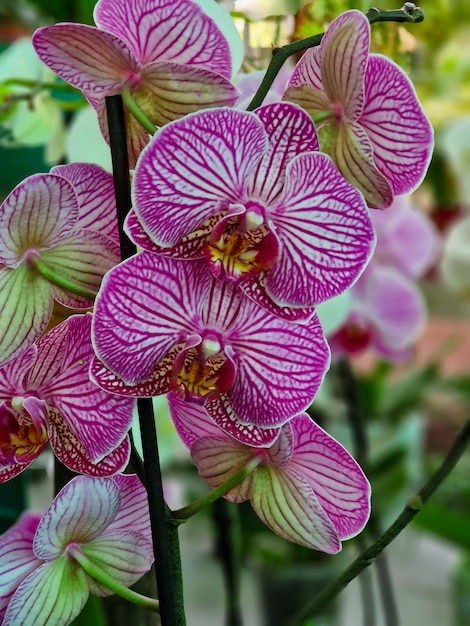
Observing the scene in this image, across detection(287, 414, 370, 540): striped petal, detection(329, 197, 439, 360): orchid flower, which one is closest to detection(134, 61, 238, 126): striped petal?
detection(287, 414, 370, 540): striped petal

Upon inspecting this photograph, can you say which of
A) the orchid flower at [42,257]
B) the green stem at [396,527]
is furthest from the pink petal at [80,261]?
the green stem at [396,527]

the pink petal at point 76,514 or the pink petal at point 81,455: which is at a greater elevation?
the pink petal at point 81,455

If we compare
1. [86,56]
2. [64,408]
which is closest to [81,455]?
[64,408]

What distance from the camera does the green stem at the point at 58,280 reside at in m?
0.24

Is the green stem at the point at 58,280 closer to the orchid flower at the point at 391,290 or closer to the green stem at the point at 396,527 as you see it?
the green stem at the point at 396,527

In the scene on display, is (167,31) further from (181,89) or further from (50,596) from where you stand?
(50,596)

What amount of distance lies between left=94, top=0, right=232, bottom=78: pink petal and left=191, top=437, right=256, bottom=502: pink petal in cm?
12

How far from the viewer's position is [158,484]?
245 mm

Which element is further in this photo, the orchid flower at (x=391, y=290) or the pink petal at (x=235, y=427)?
the orchid flower at (x=391, y=290)

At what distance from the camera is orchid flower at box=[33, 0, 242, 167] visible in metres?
0.23

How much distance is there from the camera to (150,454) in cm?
24

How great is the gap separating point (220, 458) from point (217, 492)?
0.01 m

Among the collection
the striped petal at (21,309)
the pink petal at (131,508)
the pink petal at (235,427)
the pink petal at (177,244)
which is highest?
the pink petal at (177,244)

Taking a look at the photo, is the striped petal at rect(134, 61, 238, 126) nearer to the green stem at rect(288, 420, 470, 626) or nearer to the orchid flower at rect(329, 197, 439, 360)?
the green stem at rect(288, 420, 470, 626)
